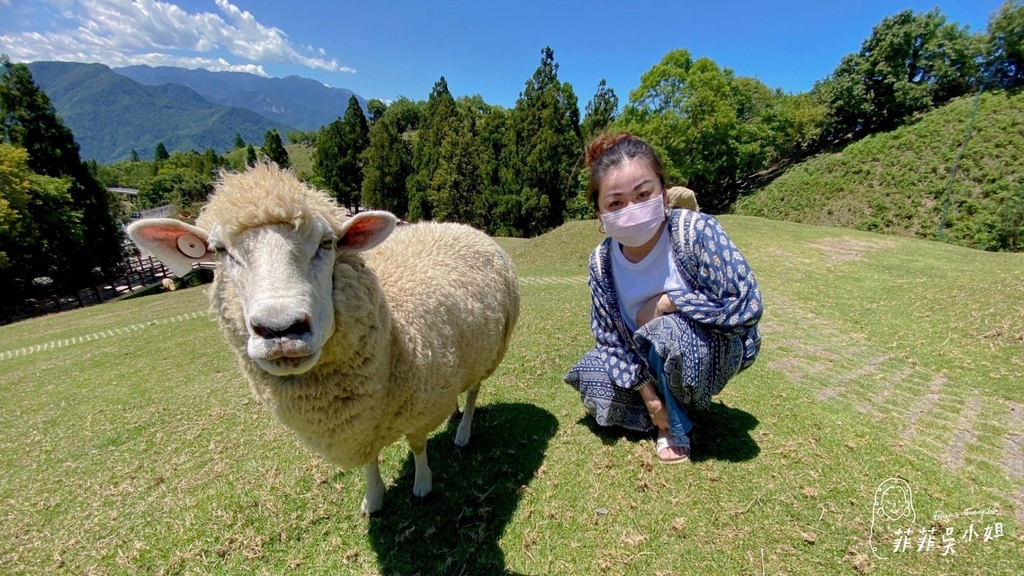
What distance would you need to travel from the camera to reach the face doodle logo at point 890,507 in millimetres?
2625

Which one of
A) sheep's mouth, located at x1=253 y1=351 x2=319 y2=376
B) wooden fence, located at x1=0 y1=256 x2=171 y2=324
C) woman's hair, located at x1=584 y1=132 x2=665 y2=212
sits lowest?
wooden fence, located at x1=0 y1=256 x2=171 y2=324

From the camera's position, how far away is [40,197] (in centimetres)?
2433

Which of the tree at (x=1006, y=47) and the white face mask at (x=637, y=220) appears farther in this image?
the tree at (x=1006, y=47)

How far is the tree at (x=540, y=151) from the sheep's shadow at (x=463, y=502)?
2735 centimetres

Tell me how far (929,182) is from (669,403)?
3206 cm

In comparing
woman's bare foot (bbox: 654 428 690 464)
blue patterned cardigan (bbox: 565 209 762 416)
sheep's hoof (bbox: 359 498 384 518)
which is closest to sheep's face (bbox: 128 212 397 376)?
sheep's hoof (bbox: 359 498 384 518)

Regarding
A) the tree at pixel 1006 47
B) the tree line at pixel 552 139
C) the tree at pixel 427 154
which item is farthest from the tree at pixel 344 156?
the tree at pixel 1006 47

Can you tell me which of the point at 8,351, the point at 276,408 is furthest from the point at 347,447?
the point at 8,351

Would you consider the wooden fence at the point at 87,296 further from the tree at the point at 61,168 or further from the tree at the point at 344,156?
the tree at the point at 344,156

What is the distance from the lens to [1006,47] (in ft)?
88.0

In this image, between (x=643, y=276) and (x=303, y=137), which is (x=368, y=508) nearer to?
(x=643, y=276)

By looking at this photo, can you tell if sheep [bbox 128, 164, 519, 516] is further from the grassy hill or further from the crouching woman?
the grassy hill

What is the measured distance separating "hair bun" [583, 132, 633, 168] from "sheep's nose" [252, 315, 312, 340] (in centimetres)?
237

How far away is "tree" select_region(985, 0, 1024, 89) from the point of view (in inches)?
1032
